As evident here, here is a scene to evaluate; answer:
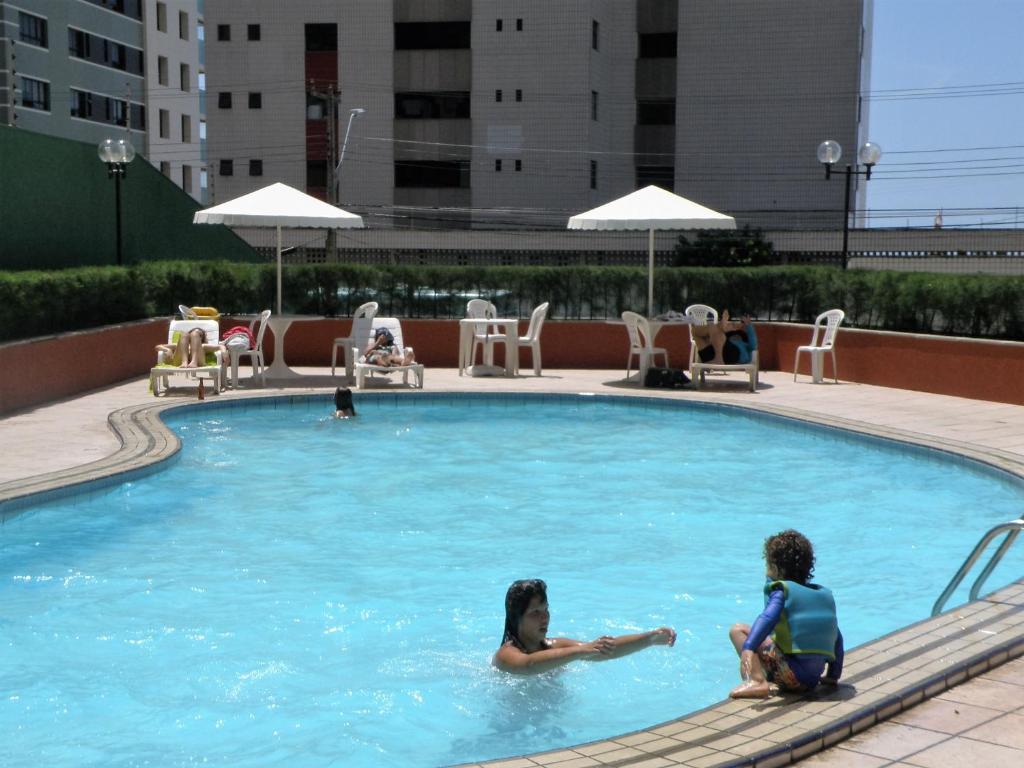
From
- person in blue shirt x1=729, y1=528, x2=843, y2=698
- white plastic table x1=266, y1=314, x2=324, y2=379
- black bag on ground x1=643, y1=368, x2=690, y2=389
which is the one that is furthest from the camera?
black bag on ground x1=643, y1=368, x2=690, y2=389

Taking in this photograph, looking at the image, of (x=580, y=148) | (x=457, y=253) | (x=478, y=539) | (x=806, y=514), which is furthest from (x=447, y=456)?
(x=580, y=148)

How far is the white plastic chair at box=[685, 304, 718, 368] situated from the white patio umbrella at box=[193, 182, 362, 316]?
4.87 m

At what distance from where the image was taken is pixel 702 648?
7.00 metres

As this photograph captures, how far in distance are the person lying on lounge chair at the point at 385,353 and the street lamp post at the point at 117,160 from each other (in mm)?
4708

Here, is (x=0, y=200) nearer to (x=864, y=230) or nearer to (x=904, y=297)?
(x=904, y=297)

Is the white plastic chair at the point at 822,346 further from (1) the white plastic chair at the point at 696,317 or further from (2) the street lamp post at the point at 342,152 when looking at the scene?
(2) the street lamp post at the point at 342,152

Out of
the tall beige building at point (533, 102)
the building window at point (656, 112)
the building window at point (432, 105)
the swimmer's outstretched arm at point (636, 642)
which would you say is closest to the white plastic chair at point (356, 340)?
the swimmer's outstretched arm at point (636, 642)

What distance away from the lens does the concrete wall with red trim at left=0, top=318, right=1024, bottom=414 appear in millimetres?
13812

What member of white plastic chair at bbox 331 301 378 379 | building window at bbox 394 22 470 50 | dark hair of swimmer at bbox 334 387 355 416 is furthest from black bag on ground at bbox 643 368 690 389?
building window at bbox 394 22 470 50

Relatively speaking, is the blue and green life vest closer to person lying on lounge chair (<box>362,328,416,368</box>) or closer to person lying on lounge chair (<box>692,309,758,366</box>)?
person lying on lounge chair (<box>362,328,416,368</box>)

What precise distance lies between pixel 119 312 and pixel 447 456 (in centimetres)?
679

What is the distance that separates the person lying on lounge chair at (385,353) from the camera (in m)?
15.9

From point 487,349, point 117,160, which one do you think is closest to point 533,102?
point 487,349

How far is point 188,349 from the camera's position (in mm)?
15109
